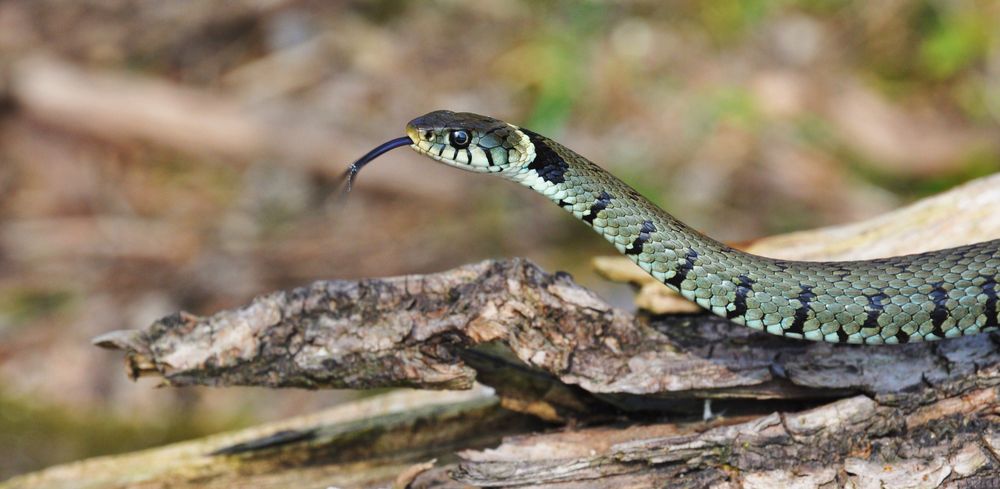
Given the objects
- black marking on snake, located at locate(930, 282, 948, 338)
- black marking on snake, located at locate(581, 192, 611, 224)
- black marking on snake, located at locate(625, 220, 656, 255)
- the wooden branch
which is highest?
black marking on snake, located at locate(581, 192, 611, 224)

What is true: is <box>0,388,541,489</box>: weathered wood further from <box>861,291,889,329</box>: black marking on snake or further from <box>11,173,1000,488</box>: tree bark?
<box>861,291,889,329</box>: black marking on snake

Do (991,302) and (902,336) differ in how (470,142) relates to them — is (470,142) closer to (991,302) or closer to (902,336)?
(902,336)

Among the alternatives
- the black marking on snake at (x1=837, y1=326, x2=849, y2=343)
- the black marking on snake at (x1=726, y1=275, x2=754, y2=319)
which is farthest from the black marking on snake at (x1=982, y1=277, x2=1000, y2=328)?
the black marking on snake at (x1=726, y1=275, x2=754, y2=319)

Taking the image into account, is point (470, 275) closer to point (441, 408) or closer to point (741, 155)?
point (441, 408)

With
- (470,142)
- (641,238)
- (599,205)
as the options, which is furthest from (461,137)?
(641,238)

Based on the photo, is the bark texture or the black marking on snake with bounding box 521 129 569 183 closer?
the bark texture

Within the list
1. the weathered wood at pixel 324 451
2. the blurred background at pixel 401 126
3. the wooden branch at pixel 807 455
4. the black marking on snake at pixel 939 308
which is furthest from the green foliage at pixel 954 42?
the weathered wood at pixel 324 451

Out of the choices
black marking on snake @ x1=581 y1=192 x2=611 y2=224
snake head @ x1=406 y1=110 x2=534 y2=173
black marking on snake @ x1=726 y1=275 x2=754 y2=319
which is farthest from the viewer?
snake head @ x1=406 y1=110 x2=534 y2=173

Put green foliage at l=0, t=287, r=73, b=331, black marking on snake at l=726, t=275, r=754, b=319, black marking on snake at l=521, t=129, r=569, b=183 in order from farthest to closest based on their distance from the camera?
1. green foliage at l=0, t=287, r=73, b=331
2. black marking on snake at l=521, t=129, r=569, b=183
3. black marking on snake at l=726, t=275, r=754, b=319
